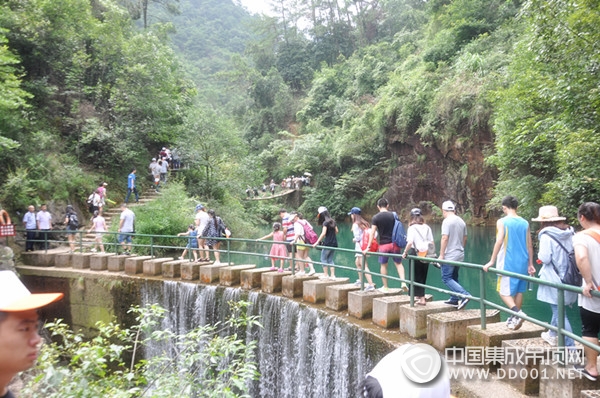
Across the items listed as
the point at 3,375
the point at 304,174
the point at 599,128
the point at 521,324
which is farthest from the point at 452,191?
the point at 3,375

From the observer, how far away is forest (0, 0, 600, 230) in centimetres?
1208

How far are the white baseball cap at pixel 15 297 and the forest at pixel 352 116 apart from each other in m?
11.7

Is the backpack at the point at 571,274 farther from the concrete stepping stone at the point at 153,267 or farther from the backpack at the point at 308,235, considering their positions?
the concrete stepping stone at the point at 153,267

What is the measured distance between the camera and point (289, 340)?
823cm

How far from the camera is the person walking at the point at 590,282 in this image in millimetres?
3562

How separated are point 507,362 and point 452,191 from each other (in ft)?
83.2

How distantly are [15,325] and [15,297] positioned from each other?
3.5 inches

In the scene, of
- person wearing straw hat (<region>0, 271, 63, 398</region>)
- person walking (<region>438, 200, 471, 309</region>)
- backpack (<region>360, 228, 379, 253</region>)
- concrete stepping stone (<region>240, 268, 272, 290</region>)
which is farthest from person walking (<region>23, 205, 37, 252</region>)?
person wearing straw hat (<region>0, 271, 63, 398</region>)

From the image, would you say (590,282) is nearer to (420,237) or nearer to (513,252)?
(513,252)

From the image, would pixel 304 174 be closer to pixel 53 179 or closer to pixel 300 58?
pixel 300 58

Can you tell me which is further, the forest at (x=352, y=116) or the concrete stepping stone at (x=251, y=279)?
the forest at (x=352, y=116)

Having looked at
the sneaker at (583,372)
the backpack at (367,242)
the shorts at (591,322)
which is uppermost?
the backpack at (367,242)

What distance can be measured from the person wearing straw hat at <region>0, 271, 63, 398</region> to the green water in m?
8.05

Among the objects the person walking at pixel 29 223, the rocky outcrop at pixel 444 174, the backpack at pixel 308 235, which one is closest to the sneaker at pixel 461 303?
the backpack at pixel 308 235
